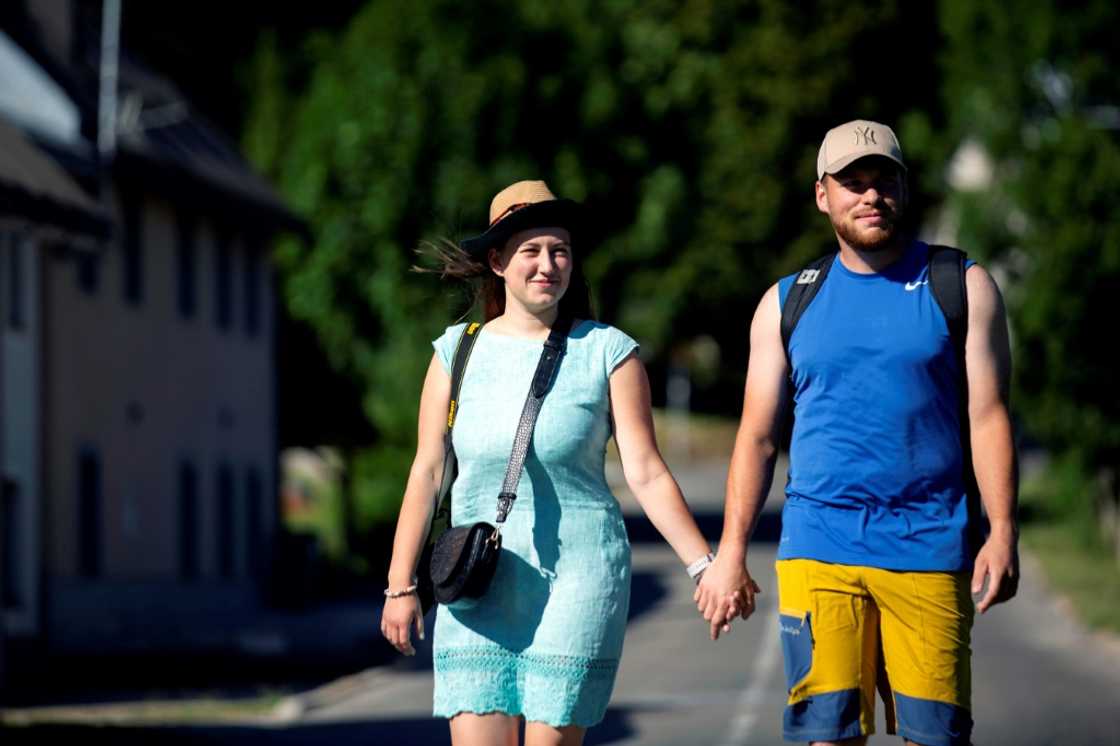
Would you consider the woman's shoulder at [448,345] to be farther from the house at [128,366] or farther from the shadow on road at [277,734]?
the house at [128,366]

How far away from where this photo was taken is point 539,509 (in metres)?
6.26

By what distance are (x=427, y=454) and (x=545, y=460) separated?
36cm

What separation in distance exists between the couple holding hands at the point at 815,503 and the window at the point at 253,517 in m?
31.6

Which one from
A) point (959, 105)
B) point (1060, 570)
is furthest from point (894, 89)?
point (1060, 570)

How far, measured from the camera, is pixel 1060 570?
3425cm

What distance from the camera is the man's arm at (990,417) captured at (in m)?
6.19

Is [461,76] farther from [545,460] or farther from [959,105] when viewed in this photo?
[545,460]

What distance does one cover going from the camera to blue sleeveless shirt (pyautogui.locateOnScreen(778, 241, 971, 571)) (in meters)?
6.21

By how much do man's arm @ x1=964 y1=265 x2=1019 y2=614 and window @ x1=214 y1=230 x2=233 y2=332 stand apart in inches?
1194

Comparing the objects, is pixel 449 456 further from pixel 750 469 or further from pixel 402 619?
pixel 750 469

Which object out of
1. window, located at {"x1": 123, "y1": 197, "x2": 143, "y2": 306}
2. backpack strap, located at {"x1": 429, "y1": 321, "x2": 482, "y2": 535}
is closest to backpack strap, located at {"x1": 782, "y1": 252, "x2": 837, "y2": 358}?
backpack strap, located at {"x1": 429, "y1": 321, "x2": 482, "y2": 535}

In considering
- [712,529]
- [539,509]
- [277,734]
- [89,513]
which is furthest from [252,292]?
[539,509]

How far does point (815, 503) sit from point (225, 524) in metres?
30.6

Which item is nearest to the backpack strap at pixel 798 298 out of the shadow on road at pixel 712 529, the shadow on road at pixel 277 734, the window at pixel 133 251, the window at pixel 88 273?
the shadow on road at pixel 277 734
